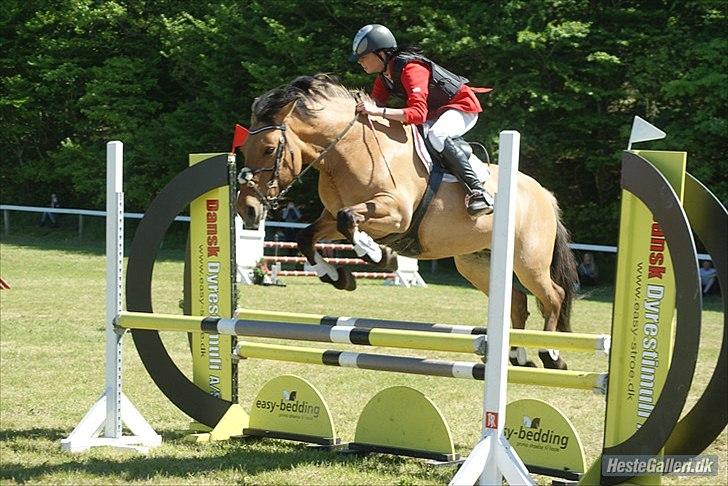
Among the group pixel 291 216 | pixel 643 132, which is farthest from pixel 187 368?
pixel 291 216

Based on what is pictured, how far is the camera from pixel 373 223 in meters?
5.44

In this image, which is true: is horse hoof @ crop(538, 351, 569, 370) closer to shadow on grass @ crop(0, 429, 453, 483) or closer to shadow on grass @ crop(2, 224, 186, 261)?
shadow on grass @ crop(0, 429, 453, 483)

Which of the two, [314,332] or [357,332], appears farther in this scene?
[314,332]

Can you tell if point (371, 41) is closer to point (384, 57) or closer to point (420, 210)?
point (384, 57)

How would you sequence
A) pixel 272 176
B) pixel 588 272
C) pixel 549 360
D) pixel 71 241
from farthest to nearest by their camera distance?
pixel 71 241 → pixel 588 272 → pixel 549 360 → pixel 272 176

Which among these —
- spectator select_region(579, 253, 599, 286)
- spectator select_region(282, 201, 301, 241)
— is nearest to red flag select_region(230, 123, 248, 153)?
spectator select_region(579, 253, 599, 286)

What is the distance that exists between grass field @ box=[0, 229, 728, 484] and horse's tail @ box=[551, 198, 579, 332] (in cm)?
71

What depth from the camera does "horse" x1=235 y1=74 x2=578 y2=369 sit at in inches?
210

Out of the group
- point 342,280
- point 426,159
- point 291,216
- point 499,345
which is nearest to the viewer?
point 499,345

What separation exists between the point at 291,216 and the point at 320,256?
53.2ft

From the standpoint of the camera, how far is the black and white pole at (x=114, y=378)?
529 cm

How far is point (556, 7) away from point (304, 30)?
5985 millimetres

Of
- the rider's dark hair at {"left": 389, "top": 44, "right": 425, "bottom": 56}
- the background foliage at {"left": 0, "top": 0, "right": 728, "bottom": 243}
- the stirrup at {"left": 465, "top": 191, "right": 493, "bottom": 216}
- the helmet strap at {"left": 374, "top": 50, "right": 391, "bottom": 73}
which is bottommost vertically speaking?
the stirrup at {"left": 465, "top": 191, "right": 493, "bottom": 216}

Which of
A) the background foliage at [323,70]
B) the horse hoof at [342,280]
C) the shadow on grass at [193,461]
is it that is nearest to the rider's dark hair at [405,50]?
the horse hoof at [342,280]
